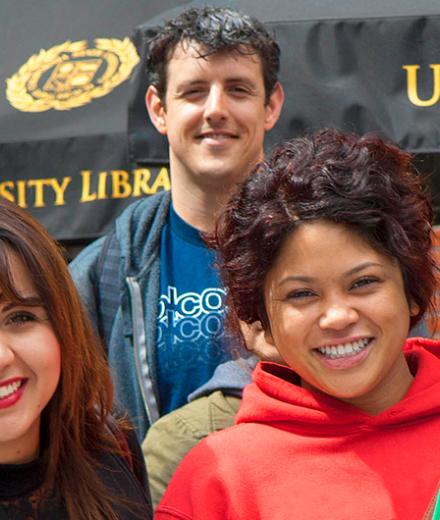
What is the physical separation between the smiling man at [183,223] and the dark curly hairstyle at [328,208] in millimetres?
908

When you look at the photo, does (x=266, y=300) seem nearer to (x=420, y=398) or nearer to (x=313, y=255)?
(x=313, y=255)

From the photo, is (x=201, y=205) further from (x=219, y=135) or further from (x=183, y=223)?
(x=219, y=135)

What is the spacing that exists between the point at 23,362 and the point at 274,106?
1896 mm

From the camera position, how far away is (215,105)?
4.03 m

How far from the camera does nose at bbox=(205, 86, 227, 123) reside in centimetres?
401

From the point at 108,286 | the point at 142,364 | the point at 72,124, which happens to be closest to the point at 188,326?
the point at 142,364

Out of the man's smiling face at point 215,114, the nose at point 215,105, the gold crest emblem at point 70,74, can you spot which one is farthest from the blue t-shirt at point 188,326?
the gold crest emblem at point 70,74

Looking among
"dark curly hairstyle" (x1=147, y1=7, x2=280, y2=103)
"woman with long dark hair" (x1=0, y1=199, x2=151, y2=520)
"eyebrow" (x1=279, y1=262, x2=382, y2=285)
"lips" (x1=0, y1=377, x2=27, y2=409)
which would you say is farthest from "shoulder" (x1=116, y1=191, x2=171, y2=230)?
"lips" (x1=0, y1=377, x2=27, y2=409)

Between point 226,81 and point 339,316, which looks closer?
point 339,316

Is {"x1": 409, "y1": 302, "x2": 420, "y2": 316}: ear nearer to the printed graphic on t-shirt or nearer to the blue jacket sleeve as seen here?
the printed graphic on t-shirt

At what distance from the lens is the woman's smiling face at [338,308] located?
2.74 m

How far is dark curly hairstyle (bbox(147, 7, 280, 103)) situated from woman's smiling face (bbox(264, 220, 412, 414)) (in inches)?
55.3

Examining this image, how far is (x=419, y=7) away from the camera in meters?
4.30

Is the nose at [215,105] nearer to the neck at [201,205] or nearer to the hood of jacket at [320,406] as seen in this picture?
the neck at [201,205]
